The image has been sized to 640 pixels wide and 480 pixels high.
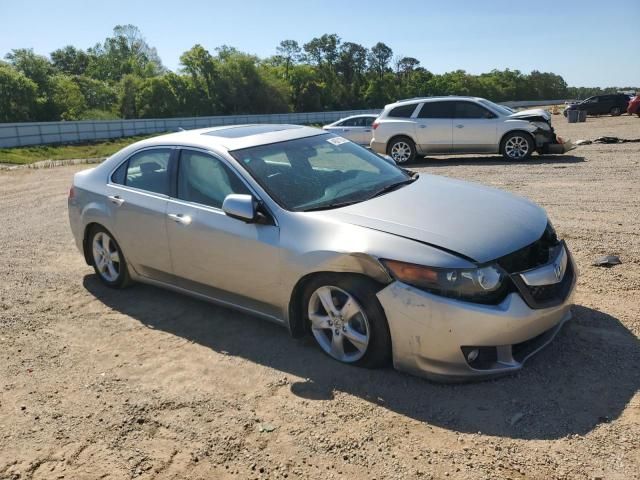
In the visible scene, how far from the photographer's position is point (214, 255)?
427 cm

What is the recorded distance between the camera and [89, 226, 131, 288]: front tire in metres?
5.31

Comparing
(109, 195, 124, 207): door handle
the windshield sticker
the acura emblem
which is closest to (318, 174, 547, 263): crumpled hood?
the acura emblem

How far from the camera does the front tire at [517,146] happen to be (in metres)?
13.3

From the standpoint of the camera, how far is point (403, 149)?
14.5m

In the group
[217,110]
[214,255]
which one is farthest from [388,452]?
[217,110]

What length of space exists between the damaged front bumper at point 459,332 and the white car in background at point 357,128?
1665 centimetres

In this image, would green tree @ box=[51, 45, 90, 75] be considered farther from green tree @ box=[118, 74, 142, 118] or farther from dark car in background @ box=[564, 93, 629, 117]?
dark car in background @ box=[564, 93, 629, 117]

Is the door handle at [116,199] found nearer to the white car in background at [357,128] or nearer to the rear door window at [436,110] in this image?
the rear door window at [436,110]

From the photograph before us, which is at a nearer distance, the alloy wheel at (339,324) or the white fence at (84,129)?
the alloy wheel at (339,324)

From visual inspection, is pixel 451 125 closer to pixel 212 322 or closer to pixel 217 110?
pixel 212 322

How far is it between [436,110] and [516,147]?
2.17m

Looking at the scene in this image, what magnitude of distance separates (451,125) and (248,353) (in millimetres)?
11169

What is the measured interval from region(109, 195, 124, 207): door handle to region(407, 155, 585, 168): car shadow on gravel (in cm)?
982

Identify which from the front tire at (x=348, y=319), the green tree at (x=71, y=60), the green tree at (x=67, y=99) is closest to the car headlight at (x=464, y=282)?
the front tire at (x=348, y=319)
